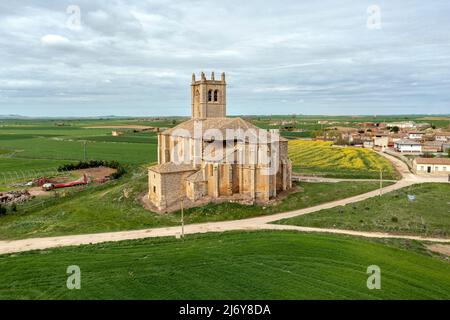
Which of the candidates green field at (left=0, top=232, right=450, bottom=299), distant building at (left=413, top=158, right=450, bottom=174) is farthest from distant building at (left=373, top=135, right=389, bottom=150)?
green field at (left=0, top=232, right=450, bottom=299)

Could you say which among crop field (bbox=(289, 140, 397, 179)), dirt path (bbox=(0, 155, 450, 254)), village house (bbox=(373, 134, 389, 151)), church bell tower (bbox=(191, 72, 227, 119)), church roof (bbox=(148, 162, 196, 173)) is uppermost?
church bell tower (bbox=(191, 72, 227, 119))

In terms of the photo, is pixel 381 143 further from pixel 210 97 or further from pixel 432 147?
pixel 210 97

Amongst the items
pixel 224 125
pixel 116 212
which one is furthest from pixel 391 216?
pixel 116 212

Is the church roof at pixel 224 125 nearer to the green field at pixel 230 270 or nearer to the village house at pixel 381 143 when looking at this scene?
Answer: the green field at pixel 230 270

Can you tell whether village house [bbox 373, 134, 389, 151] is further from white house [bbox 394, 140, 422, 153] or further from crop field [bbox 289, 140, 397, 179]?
crop field [bbox 289, 140, 397, 179]

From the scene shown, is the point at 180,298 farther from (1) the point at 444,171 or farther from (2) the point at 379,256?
(1) the point at 444,171

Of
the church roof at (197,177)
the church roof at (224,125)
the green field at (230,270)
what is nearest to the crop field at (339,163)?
the church roof at (224,125)
